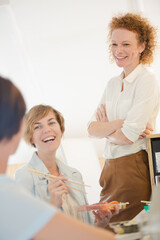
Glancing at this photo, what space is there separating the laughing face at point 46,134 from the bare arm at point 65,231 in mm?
1264

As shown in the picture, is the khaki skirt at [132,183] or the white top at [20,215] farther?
the khaki skirt at [132,183]

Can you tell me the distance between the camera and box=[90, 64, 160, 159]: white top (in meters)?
2.19

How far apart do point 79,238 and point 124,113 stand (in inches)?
62.9

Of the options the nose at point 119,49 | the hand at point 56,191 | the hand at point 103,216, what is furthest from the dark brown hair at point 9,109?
the nose at point 119,49

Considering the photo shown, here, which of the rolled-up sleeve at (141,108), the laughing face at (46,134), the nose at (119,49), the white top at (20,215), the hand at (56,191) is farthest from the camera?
the nose at (119,49)

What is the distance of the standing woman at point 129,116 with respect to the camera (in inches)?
86.6

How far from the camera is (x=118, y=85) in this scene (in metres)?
2.41

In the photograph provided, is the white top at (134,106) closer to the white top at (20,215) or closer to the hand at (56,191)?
the hand at (56,191)

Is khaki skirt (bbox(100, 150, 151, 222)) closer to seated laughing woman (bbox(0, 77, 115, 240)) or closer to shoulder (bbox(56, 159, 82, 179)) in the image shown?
shoulder (bbox(56, 159, 82, 179))

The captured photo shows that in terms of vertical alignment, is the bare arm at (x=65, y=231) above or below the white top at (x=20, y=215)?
below

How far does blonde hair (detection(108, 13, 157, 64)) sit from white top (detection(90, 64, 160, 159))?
9 centimetres

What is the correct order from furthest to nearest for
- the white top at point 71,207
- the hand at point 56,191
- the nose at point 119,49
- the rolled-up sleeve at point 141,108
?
the nose at point 119,49 → the rolled-up sleeve at point 141,108 → the white top at point 71,207 → the hand at point 56,191

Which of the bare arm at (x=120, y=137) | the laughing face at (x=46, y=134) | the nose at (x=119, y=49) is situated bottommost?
the bare arm at (x=120, y=137)

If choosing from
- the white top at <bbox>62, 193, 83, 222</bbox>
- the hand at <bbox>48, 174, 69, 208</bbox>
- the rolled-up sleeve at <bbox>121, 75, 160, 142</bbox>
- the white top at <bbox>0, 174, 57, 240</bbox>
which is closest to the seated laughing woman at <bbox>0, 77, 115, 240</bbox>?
the white top at <bbox>0, 174, 57, 240</bbox>
